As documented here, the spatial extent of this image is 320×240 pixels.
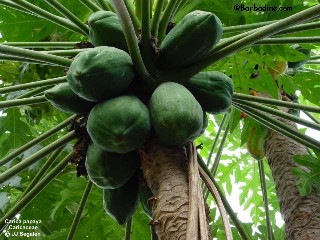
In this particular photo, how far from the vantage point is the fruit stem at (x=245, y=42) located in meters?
1.64

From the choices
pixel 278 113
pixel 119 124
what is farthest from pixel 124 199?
pixel 278 113

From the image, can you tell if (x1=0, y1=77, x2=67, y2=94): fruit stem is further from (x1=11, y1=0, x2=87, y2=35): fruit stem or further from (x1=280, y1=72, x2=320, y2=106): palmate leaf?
(x1=280, y1=72, x2=320, y2=106): palmate leaf

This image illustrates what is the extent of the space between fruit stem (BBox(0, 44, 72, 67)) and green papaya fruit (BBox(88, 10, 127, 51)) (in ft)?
0.54

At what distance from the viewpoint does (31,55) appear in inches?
72.4

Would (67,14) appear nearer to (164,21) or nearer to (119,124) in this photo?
(164,21)

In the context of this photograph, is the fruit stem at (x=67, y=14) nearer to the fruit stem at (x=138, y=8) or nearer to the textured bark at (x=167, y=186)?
the fruit stem at (x=138, y=8)

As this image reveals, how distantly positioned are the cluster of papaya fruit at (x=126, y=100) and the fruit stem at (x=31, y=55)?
4.2 inches

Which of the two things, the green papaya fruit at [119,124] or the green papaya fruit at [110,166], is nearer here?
the green papaya fruit at [119,124]

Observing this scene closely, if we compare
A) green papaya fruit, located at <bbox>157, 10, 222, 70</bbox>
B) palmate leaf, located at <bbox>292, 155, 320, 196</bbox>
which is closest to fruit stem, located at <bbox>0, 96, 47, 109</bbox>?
green papaya fruit, located at <bbox>157, 10, 222, 70</bbox>

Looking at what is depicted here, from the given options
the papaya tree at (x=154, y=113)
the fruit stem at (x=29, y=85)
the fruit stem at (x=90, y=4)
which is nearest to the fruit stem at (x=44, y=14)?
the papaya tree at (x=154, y=113)

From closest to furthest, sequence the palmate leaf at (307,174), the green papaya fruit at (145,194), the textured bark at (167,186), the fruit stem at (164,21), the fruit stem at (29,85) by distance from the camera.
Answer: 1. the textured bark at (167,186)
2. the green papaya fruit at (145,194)
3. the fruit stem at (164,21)
4. the fruit stem at (29,85)
5. the palmate leaf at (307,174)

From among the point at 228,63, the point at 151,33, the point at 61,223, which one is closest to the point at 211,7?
the point at 228,63

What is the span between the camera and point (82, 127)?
195 centimetres

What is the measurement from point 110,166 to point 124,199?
20 cm
